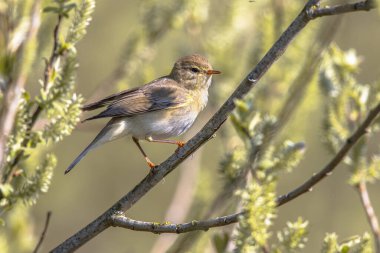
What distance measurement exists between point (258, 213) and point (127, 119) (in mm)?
2785

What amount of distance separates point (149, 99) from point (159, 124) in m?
0.19

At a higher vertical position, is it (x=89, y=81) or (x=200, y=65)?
(x=200, y=65)

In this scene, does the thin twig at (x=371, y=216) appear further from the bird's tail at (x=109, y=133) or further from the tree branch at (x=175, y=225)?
the bird's tail at (x=109, y=133)

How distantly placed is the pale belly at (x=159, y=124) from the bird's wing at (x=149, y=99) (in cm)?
5

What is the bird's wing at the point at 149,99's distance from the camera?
4.18 metres

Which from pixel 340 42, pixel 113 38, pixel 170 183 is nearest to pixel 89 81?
pixel 113 38

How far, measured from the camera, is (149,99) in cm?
446

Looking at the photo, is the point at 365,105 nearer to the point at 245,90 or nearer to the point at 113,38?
the point at 245,90

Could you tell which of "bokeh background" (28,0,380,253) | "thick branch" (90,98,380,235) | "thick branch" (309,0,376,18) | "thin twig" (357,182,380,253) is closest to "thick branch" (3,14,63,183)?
"thick branch" (90,98,380,235)

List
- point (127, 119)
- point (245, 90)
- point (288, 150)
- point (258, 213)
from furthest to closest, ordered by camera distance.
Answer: point (127, 119) → point (288, 150) → point (245, 90) → point (258, 213)

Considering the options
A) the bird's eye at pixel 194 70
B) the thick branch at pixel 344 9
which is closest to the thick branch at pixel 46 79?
the thick branch at pixel 344 9

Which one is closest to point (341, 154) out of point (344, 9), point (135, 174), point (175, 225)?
point (344, 9)

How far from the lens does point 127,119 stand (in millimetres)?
4348

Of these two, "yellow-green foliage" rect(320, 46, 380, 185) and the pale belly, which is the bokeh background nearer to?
the pale belly
